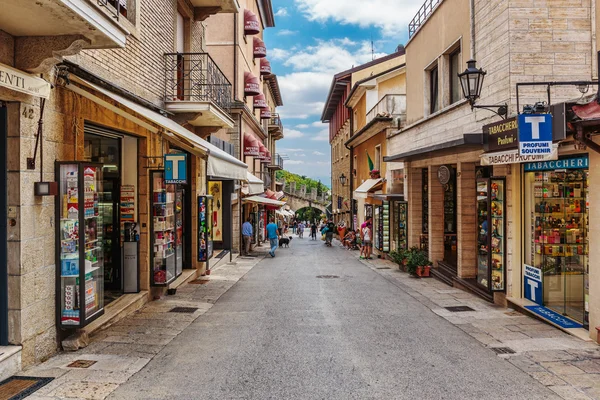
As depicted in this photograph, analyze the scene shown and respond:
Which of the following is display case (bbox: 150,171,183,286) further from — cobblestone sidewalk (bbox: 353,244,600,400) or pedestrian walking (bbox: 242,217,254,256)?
pedestrian walking (bbox: 242,217,254,256)

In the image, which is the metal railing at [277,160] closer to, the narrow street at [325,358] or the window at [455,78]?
the window at [455,78]

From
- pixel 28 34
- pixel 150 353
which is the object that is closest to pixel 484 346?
pixel 150 353

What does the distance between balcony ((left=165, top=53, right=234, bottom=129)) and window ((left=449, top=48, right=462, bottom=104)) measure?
20.8 feet

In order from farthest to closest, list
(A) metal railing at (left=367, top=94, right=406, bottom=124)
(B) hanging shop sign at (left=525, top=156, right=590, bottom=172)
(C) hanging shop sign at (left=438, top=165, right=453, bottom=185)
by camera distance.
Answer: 1. (A) metal railing at (left=367, top=94, right=406, bottom=124)
2. (C) hanging shop sign at (left=438, top=165, right=453, bottom=185)
3. (B) hanging shop sign at (left=525, top=156, right=590, bottom=172)

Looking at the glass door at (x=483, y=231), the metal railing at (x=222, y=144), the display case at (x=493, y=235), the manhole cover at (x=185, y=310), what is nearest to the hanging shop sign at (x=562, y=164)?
the display case at (x=493, y=235)

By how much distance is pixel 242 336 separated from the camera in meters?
7.35

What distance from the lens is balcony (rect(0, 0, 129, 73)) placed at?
5.03 meters

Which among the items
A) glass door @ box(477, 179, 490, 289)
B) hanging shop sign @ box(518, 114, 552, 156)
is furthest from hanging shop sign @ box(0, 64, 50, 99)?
glass door @ box(477, 179, 490, 289)

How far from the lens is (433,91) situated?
14891mm

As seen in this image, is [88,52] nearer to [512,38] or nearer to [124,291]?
[124,291]

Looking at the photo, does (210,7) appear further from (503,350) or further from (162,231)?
(503,350)

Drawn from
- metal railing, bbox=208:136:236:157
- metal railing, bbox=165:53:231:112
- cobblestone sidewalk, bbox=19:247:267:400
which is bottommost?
cobblestone sidewalk, bbox=19:247:267:400

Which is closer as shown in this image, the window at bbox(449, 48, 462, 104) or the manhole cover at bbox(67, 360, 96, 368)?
the manhole cover at bbox(67, 360, 96, 368)

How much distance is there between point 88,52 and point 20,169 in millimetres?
2623
